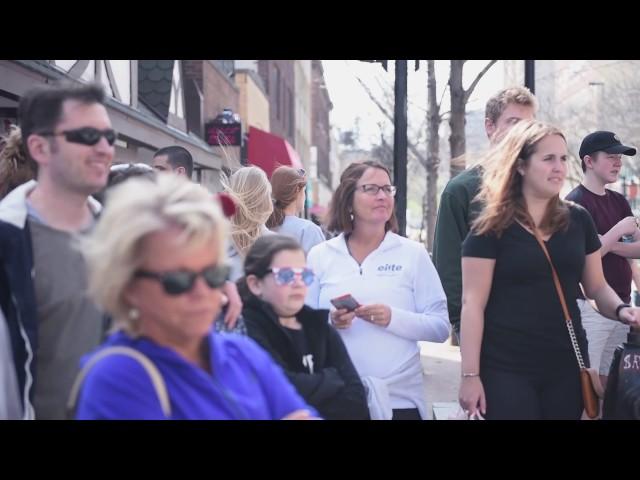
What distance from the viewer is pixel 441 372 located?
8.20 m

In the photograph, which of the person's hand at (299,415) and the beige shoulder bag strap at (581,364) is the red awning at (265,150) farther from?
the person's hand at (299,415)

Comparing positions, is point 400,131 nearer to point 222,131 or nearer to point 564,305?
point 564,305

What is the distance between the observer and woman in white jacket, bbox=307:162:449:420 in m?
3.34

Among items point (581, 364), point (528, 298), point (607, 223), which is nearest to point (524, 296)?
point (528, 298)

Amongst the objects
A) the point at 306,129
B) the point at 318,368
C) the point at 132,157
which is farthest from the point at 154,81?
the point at 306,129

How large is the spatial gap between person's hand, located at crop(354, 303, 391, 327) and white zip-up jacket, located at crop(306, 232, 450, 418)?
4cm

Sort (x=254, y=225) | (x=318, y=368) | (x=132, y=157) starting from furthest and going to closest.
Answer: (x=132, y=157)
(x=254, y=225)
(x=318, y=368)

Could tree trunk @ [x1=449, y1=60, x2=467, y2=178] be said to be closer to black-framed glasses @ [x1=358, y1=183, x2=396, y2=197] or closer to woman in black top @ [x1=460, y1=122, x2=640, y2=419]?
black-framed glasses @ [x1=358, y1=183, x2=396, y2=197]

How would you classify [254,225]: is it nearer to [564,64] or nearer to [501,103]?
[501,103]

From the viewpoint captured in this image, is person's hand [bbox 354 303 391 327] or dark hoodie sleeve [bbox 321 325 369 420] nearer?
dark hoodie sleeve [bbox 321 325 369 420]

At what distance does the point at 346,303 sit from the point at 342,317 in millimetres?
57

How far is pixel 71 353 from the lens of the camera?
8.29 ft

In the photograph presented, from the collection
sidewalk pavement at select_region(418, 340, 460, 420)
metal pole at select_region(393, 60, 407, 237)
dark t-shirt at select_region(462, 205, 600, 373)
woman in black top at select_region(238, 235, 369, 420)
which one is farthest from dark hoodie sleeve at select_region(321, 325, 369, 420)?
sidewalk pavement at select_region(418, 340, 460, 420)
